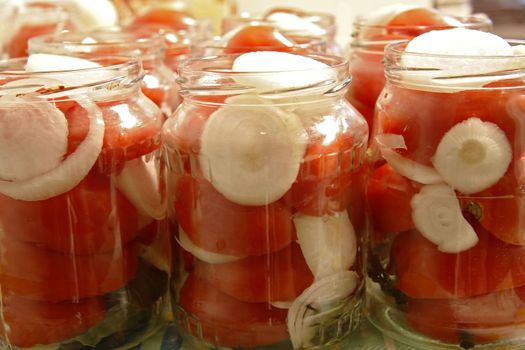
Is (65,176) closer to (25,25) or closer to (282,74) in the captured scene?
(282,74)

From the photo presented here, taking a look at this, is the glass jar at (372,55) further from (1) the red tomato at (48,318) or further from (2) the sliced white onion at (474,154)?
(1) the red tomato at (48,318)

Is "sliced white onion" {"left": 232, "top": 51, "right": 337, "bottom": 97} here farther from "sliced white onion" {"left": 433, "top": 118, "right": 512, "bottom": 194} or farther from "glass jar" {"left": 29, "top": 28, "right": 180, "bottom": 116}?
"glass jar" {"left": 29, "top": 28, "right": 180, "bottom": 116}

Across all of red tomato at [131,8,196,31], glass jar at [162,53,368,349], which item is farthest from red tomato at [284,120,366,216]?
red tomato at [131,8,196,31]

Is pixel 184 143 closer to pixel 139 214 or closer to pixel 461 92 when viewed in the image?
pixel 139 214

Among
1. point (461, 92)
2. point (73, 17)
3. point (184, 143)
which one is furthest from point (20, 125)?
point (73, 17)

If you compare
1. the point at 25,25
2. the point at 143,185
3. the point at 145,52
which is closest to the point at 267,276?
the point at 143,185

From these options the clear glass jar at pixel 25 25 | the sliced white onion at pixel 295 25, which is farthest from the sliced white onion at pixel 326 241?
the clear glass jar at pixel 25 25
